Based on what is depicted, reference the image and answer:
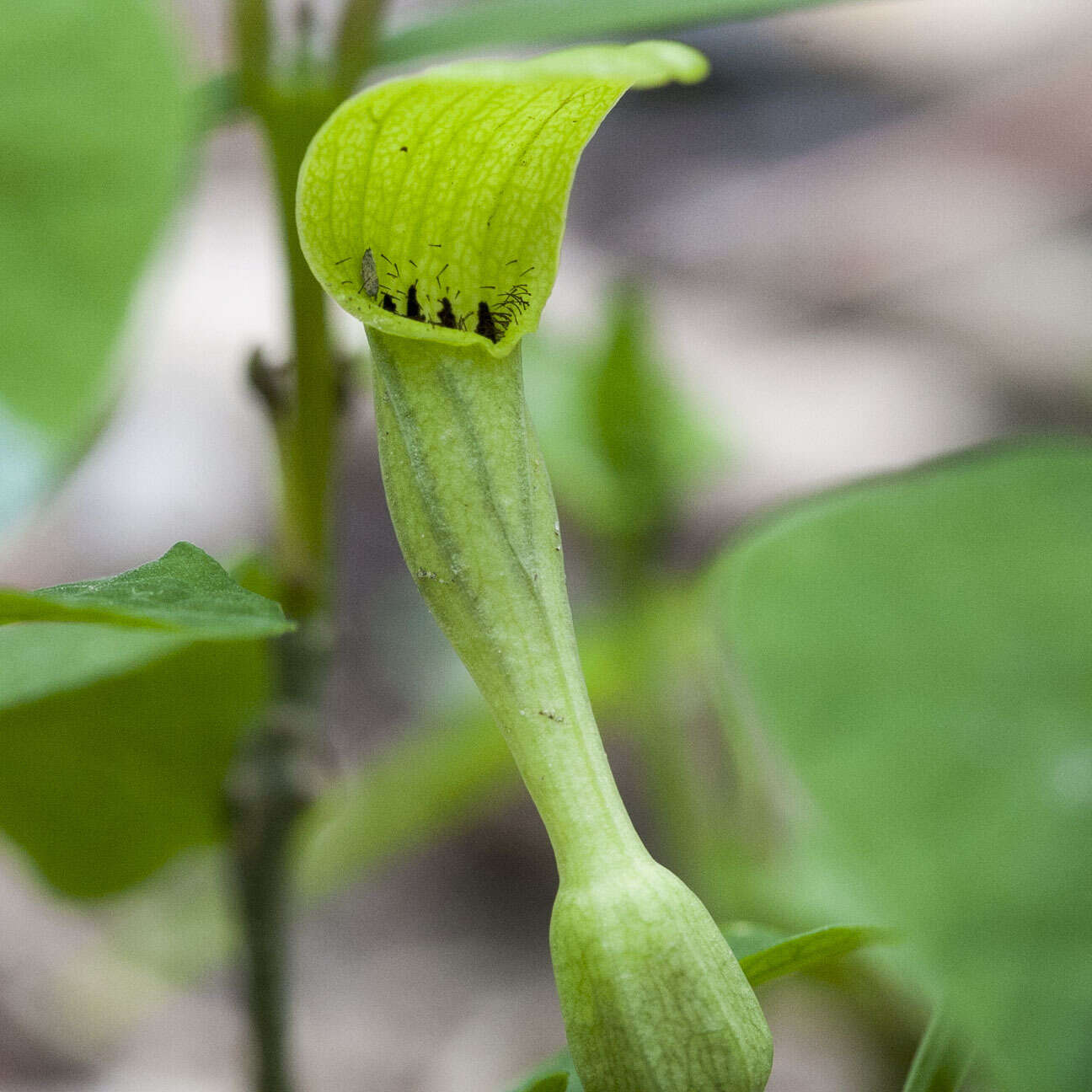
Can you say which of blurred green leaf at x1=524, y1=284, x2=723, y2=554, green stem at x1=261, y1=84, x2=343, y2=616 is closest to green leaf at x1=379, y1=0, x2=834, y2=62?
green stem at x1=261, y1=84, x2=343, y2=616

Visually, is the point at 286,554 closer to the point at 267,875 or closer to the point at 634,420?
the point at 267,875

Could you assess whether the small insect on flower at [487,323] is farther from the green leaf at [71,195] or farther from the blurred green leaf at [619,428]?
the blurred green leaf at [619,428]

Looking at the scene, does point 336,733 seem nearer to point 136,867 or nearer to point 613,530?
point 613,530

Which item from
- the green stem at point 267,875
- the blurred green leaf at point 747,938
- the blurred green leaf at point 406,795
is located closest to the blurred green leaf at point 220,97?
the green stem at point 267,875

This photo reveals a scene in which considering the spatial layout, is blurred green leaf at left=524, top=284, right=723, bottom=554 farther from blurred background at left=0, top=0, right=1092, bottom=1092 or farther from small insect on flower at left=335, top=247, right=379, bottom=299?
small insect on flower at left=335, top=247, right=379, bottom=299

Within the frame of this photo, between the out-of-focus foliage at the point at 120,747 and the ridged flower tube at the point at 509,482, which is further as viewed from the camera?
the out-of-focus foliage at the point at 120,747

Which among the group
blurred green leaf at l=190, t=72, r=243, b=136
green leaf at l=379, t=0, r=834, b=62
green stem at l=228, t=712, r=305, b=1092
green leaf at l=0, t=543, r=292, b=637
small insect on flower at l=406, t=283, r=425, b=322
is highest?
green leaf at l=379, t=0, r=834, b=62
